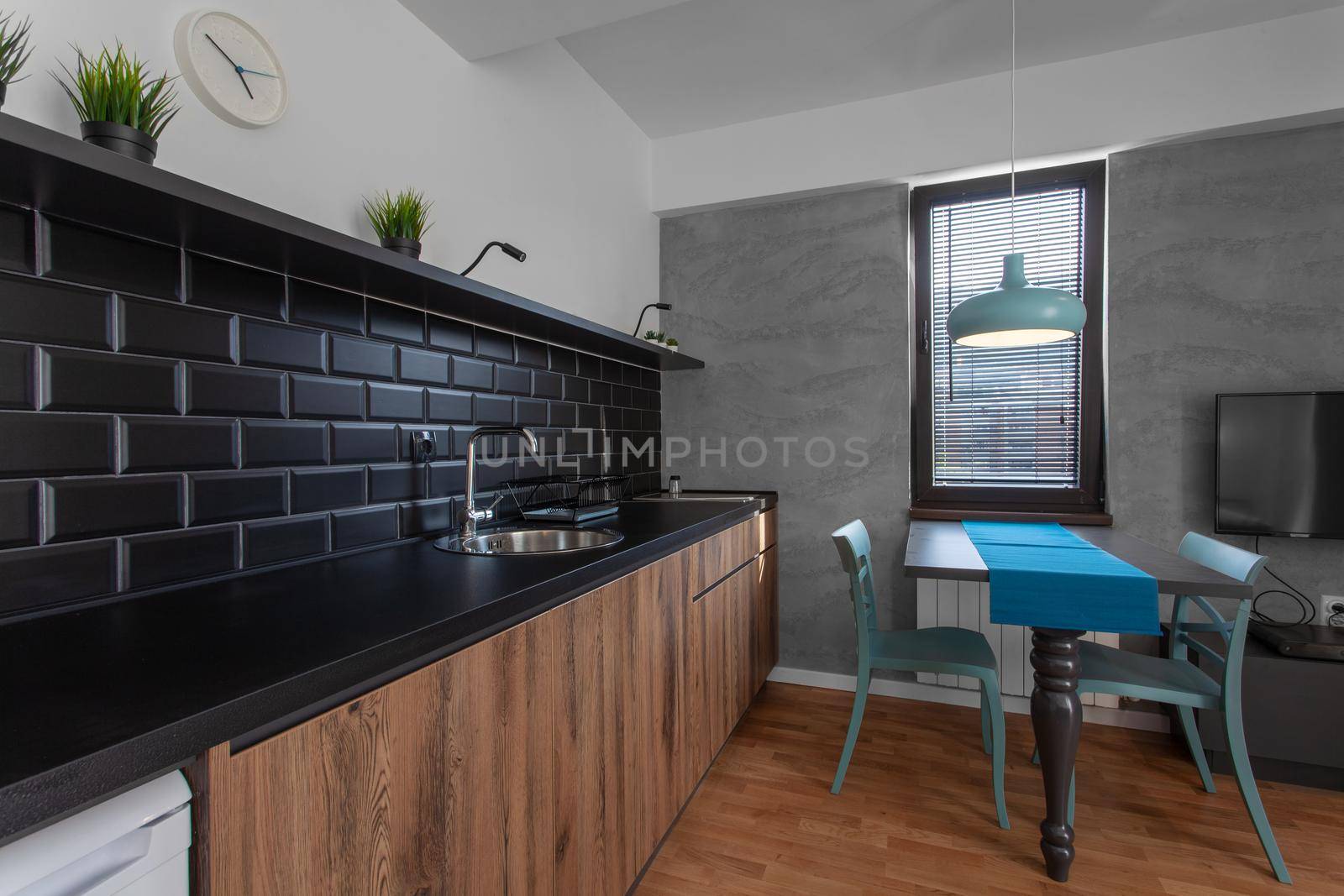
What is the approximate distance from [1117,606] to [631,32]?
8.55 ft

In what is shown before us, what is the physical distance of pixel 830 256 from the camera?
319 cm

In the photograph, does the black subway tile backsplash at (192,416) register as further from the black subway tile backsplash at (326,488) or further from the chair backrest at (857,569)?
the chair backrest at (857,569)

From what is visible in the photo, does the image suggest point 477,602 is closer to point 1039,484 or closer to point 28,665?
point 28,665

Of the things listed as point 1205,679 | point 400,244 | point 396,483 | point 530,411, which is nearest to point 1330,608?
point 1205,679

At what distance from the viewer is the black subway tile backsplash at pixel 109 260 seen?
3.35 feet

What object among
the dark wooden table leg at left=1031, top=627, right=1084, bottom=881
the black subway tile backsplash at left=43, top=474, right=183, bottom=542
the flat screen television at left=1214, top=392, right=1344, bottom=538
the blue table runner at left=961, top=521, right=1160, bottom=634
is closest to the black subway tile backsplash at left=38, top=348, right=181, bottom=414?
the black subway tile backsplash at left=43, top=474, right=183, bottom=542

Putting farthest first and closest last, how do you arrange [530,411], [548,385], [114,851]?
[548,385] < [530,411] < [114,851]

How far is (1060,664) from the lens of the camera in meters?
1.85

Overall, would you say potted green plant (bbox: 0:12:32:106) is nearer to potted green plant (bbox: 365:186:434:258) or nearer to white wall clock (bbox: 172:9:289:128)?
white wall clock (bbox: 172:9:289:128)

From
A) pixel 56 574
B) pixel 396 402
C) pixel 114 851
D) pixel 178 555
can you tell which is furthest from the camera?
pixel 396 402

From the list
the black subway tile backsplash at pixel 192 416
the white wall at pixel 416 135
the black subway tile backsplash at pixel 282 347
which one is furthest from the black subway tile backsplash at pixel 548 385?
the black subway tile backsplash at pixel 282 347

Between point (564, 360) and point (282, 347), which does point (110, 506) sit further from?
point (564, 360)

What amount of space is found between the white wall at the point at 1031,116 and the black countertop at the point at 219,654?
252 centimetres

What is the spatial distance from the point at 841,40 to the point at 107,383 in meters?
2.71
